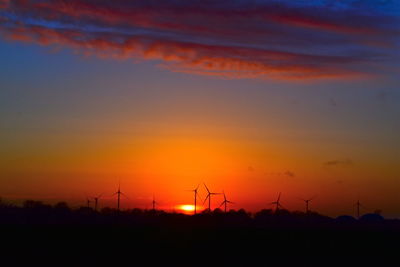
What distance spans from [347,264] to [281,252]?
487 inches

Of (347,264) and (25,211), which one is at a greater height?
(25,211)

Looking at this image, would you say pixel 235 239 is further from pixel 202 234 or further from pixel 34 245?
pixel 34 245

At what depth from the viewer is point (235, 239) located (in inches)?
3900

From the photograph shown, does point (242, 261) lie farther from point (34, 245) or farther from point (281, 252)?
point (34, 245)

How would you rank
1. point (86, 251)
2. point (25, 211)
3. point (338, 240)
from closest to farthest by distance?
point (86, 251), point (338, 240), point (25, 211)

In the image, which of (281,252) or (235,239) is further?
(235,239)

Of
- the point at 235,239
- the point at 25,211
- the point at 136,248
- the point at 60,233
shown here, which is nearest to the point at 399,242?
the point at 235,239

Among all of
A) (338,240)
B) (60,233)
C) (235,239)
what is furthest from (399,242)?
(60,233)

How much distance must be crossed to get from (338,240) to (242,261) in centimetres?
3630

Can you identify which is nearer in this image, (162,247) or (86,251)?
(86,251)

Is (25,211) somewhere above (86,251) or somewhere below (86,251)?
above

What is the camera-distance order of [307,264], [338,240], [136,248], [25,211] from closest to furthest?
1. [307,264]
2. [136,248]
3. [338,240]
4. [25,211]

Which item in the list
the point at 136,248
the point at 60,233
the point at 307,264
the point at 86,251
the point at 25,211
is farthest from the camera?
the point at 25,211

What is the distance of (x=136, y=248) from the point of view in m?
82.2
